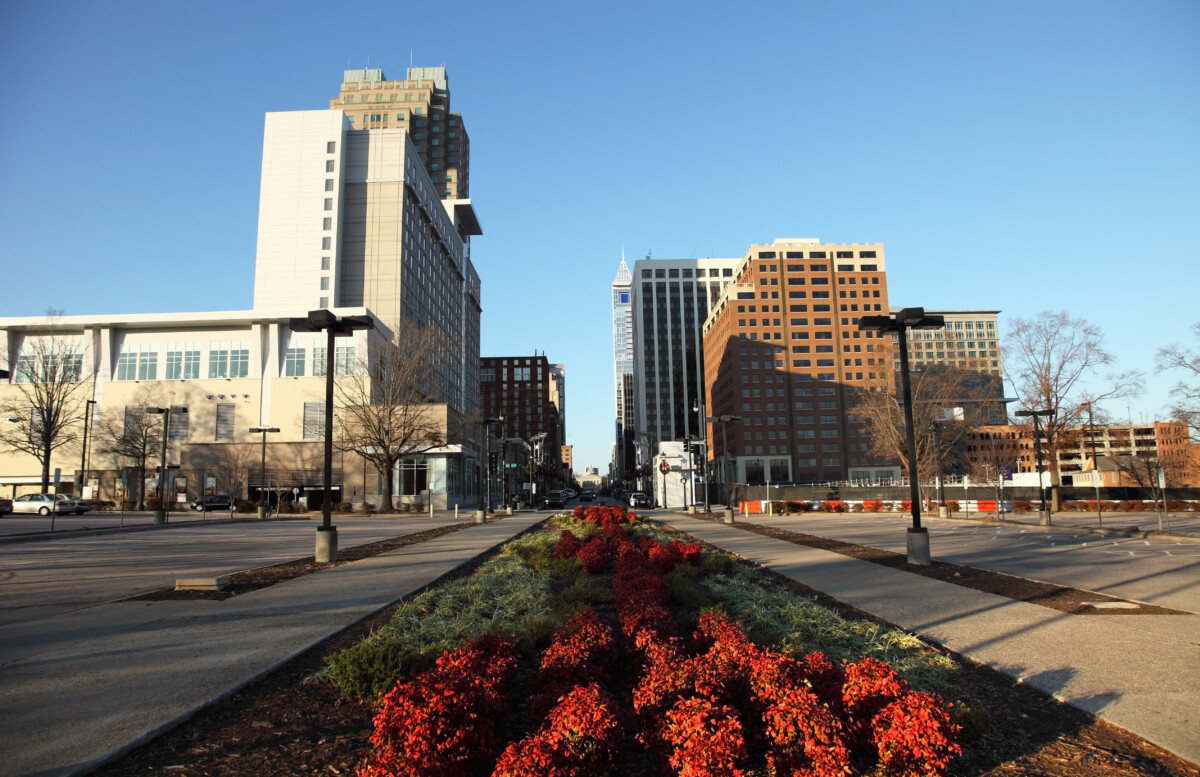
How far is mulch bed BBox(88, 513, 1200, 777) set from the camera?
4.43m

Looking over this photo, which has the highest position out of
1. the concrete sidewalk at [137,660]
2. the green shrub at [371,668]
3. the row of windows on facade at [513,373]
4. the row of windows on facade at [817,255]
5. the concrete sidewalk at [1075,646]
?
the row of windows on facade at [817,255]

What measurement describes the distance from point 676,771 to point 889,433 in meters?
54.0

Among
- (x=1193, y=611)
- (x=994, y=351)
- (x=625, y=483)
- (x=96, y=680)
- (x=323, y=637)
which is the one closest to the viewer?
(x=96, y=680)

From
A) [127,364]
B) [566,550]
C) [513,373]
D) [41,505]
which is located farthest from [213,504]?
[513,373]

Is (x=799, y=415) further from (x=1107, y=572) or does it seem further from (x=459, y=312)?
(x=1107, y=572)

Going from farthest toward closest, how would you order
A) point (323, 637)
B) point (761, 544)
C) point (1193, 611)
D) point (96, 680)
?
point (761, 544)
point (1193, 611)
point (323, 637)
point (96, 680)

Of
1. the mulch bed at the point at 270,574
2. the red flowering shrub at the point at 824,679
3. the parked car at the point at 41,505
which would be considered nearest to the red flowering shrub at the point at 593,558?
the mulch bed at the point at 270,574

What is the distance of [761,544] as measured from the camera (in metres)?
21.3

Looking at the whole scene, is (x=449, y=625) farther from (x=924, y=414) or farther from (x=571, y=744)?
(x=924, y=414)

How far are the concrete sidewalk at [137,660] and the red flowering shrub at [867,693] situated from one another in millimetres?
4980

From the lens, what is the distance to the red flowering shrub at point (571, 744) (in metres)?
3.74

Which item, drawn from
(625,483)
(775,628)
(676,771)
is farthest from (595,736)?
(625,483)

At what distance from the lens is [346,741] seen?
4945 millimetres

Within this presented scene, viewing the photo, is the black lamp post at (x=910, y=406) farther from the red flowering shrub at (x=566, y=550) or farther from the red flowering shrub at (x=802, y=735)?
the red flowering shrub at (x=802, y=735)
